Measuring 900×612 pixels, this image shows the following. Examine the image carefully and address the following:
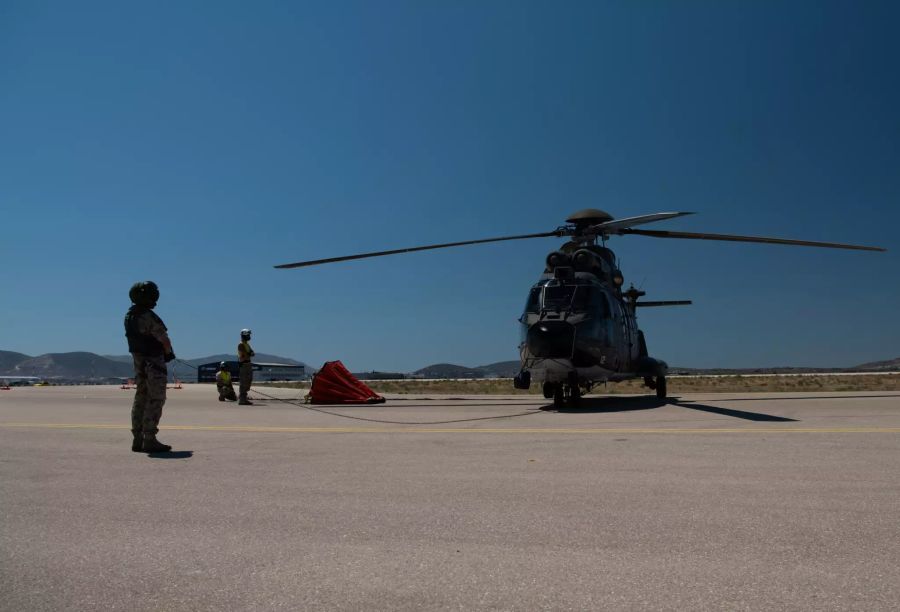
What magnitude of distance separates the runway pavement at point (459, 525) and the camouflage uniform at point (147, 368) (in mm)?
475

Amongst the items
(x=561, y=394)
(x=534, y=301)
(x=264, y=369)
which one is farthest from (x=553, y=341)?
(x=264, y=369)

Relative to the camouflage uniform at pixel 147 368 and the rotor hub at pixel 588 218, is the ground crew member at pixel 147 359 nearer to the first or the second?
the camouflage uniform at pixel 147 368

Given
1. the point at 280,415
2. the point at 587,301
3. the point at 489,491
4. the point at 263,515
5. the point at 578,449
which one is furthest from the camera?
the point at 587,301

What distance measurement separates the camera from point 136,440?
7.88 metres

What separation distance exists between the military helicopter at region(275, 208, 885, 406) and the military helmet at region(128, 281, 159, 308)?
8.70 meters

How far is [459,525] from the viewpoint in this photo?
13.4 feet

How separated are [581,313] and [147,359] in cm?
1044

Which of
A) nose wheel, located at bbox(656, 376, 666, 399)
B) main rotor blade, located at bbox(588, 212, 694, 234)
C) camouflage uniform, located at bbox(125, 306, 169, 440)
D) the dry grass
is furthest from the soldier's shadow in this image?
the dry grass

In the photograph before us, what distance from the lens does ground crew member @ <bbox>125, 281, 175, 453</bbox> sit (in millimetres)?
7863

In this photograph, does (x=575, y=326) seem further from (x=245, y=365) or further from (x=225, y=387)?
(x=225, y=387)

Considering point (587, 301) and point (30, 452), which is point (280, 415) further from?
point (587, 301)

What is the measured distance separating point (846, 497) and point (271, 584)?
4.15 meters

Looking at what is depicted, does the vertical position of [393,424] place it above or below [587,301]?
below

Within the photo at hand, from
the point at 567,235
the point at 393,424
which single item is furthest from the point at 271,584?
the point at 567,235
